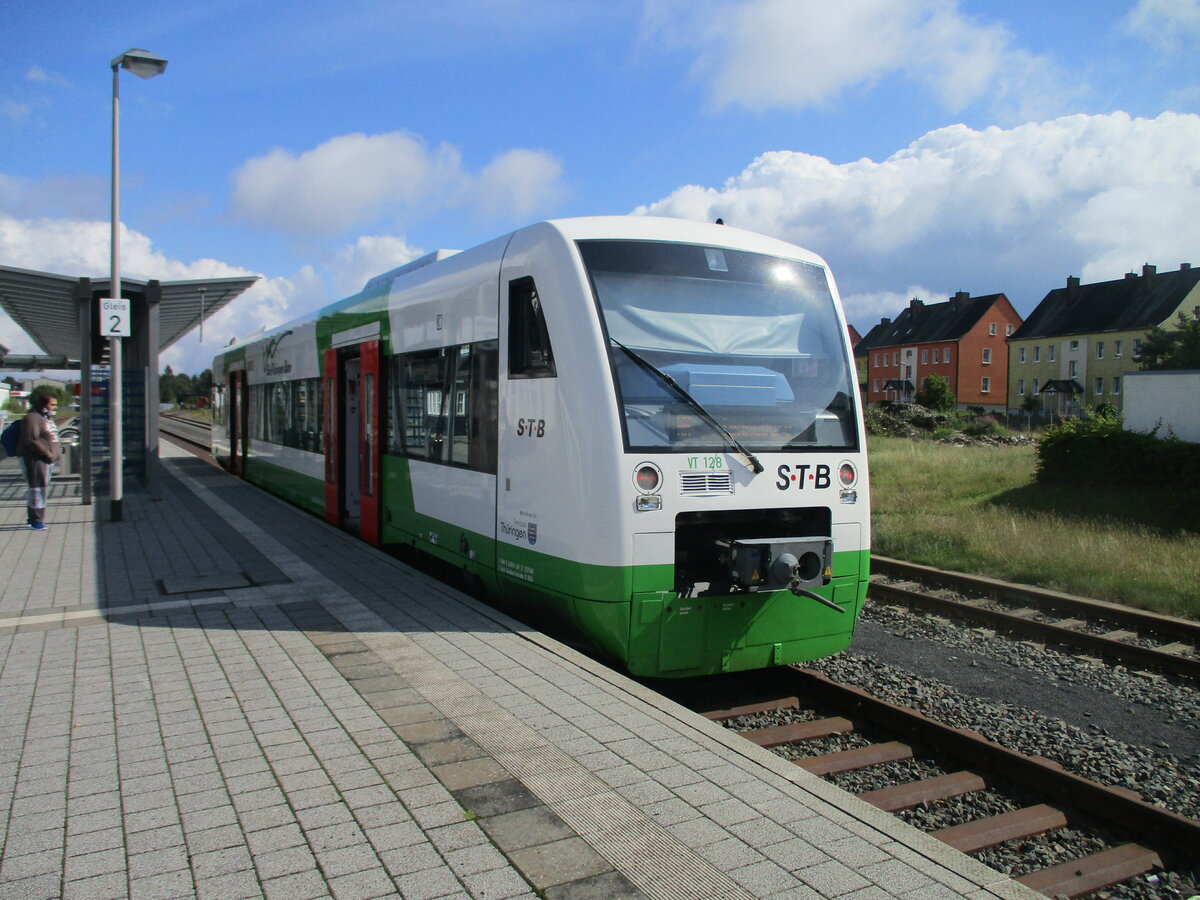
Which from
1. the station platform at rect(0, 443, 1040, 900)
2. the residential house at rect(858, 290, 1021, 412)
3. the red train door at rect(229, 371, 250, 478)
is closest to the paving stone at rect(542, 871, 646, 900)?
the station platform at rect(0, 443, 1040, 900)

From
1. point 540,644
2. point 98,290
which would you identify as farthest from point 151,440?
point 540,644

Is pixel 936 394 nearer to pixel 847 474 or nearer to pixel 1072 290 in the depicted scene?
pixel 1072 290

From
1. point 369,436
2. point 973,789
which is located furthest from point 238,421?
point 973,789

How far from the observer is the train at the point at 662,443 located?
18.9 ft

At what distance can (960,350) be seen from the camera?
72438mm

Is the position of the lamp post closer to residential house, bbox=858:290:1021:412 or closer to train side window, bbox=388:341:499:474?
train side window, bbox=388:341:499:474

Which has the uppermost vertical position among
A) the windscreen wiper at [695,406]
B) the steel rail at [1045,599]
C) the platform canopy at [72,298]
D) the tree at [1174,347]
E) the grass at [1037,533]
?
the tree at [1174,347]

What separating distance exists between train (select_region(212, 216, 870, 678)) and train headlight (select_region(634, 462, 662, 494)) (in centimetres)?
1

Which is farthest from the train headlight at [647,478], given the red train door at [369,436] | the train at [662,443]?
the red train door at [369,436]

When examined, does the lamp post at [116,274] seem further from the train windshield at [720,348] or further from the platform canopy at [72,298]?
the train windshield at [720,348]

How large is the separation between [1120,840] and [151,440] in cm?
1562

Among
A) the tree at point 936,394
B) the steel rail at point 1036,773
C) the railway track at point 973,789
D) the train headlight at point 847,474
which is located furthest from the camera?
the tree at point 936,394

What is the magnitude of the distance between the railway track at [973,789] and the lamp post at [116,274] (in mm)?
9760

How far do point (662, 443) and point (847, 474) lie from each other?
4.84 ft
